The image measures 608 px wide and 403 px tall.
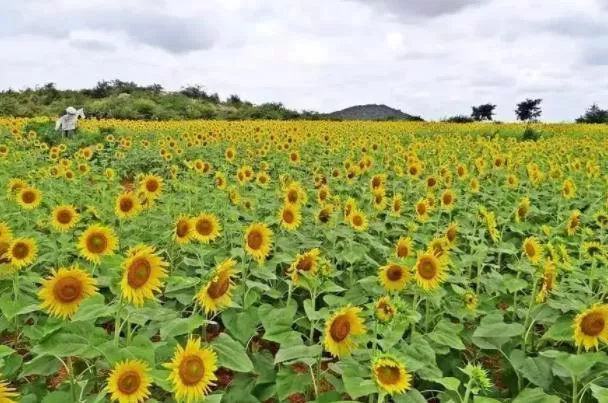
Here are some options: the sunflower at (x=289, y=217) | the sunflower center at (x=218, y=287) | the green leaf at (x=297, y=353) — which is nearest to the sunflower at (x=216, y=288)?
the sunflower center at (x=218, y=287)

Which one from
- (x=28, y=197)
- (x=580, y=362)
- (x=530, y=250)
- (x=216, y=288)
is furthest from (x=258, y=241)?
(x=28, y=197)

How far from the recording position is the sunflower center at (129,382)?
2.03 m

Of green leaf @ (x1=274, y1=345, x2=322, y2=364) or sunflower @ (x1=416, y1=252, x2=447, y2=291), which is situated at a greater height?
sunflower @ (x1=416, y1=252, x2=447, y2=291)

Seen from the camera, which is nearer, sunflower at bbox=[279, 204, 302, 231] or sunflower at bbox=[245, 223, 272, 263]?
sunflower at bbox=[245, 223, 272, 263]

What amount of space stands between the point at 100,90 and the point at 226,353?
39976 millimetres

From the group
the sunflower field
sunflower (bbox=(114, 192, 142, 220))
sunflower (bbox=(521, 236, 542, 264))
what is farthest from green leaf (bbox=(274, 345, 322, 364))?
sunflower (bbox=(114, 192, 142, 220))

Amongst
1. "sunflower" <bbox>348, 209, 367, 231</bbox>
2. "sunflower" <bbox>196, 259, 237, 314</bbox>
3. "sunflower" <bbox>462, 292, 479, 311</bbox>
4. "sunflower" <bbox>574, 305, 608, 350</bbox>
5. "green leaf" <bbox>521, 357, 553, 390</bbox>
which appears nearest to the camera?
"sunflower" <bbox>196, 259, 237, 314</bbox>

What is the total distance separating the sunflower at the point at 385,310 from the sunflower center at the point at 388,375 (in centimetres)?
27

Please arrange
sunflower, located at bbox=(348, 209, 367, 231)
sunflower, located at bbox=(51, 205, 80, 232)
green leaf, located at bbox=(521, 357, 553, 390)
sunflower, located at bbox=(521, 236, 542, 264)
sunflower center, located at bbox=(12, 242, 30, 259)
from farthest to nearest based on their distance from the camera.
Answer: sunflower, located at bbox=(348, 209, 367, 231) → sunflower, located at bbox=(51, 205, 80, 232) → sunflower, located at bbox=(521, 236, 542, 264) → sunflower center, located at bbox=(12, 242, 30, 259) → green leaf, located at bbox=(521, 357, 553, 390)

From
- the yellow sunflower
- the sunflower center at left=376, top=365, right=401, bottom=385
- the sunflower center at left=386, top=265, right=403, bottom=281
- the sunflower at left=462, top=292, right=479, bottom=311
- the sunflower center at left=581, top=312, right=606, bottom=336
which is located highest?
the yellow sunflower

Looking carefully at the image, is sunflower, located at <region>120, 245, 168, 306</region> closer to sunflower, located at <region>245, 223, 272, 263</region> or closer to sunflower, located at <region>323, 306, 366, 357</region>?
sunflower, located at <region>323, 306, 366, 357</region>

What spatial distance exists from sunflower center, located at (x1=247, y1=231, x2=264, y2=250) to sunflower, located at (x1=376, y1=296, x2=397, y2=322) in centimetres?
106

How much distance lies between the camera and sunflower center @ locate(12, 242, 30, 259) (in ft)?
9.80

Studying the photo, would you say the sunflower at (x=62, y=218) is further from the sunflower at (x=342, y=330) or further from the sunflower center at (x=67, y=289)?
the sunflower at (x=342, y=330)
